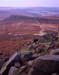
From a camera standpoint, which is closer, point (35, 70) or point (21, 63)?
point (35, 70)

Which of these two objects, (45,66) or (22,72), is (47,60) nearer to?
(45,66)

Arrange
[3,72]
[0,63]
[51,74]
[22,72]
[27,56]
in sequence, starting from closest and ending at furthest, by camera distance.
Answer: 1. [51,74]
2. [22,72]
3. [3,72]
4. [27,56]
5. [0,63]

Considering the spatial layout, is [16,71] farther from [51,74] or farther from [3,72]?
[51,74]

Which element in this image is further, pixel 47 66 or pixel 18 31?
pixel 18 31

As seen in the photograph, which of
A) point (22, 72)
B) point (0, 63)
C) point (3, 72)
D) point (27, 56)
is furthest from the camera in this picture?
point (0, 63)

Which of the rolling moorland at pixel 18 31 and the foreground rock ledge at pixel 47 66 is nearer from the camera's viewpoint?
the foreground rock ledge at pixel 47 66

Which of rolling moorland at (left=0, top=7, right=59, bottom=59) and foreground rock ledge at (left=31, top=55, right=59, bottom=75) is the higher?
foreground rock ledge at (left=31, top=55, right=59, bottom=75)

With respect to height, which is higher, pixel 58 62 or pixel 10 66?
pixel 58 62

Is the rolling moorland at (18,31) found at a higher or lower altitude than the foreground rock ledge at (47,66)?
lower

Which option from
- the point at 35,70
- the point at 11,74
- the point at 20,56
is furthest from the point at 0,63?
the point at 35,70

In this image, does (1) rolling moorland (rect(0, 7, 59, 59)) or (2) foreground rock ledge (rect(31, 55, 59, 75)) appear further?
(1) rolling moorland (rect(0, 7, 59, 59))

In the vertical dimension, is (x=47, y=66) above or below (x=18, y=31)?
above
